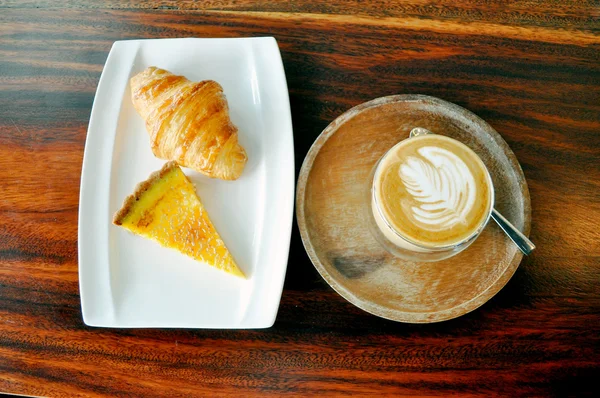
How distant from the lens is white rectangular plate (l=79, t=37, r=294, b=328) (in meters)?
0.93

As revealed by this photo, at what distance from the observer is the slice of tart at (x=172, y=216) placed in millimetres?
951

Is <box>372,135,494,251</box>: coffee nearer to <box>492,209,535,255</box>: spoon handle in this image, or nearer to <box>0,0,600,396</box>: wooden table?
<box>492,209,535,255</box>: spoon handle

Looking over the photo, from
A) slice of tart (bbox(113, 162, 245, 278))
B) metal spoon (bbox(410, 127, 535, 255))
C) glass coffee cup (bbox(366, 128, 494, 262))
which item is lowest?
slice of tart (bbox(113, 162, 245, 278))

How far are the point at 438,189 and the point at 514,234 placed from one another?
0.62 ft

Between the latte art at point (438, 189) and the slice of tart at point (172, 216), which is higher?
the latte art at point (438, 189)

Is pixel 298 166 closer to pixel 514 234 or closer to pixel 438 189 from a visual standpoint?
pixel 438 189

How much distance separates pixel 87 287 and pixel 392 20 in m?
0.89

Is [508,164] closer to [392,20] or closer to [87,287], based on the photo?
[392,20]

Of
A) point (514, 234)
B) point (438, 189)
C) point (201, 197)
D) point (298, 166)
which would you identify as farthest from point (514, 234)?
point (201, 197)

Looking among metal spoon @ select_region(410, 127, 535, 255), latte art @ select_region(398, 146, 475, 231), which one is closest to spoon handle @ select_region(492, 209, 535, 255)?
metal spoon @ select_region(410, 127, 535, 255)

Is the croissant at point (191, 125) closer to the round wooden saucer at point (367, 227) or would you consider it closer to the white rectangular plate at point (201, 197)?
the white rectangular plate at point (201, 197)

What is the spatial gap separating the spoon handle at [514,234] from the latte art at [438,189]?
104 millimetres

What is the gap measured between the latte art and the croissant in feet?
1.17

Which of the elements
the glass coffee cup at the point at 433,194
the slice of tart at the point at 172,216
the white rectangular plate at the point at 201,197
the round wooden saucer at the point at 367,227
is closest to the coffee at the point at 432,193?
the glass coffee cup at the point at 433,194
